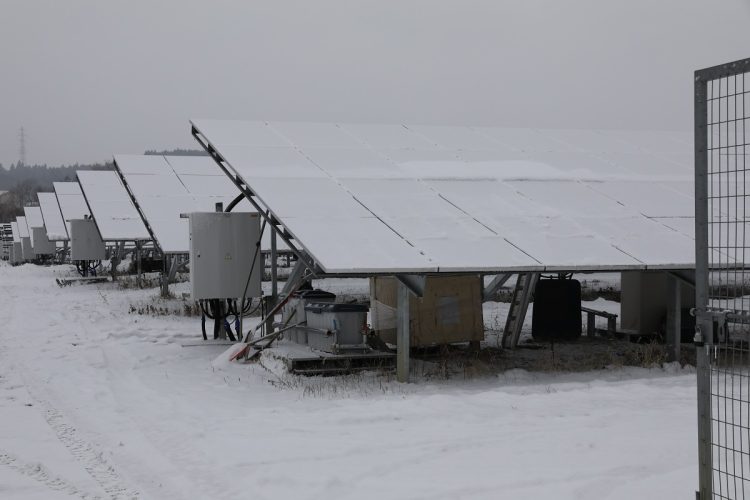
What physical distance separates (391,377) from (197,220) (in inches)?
→ 183

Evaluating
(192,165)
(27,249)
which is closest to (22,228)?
(27,249)

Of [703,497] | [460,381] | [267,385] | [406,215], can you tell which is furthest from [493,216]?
[703,497]

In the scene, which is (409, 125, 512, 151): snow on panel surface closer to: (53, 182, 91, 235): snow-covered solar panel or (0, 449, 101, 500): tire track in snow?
(0, 449, 101, 500): tire track in snow

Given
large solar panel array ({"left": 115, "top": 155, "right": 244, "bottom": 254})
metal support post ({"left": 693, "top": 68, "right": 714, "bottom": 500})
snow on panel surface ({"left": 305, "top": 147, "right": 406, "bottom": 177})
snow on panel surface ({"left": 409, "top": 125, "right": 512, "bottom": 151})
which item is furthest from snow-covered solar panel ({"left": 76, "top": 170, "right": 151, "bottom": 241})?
metal support post ({"left": 693, "top": 68, "right": 714, "bottom": 500})

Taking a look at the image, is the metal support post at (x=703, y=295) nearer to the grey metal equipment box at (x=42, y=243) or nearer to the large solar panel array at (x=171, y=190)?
the large solar panel array at (x=171, y=190)

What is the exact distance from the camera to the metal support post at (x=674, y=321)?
1161cm

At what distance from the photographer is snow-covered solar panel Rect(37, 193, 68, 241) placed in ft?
148

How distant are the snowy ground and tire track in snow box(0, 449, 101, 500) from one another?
17 millimetres

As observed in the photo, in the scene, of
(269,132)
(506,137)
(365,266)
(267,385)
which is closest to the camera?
(365,266)

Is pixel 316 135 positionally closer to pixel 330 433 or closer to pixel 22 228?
pixel 330 433

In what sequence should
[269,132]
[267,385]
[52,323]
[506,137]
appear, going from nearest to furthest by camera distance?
[267,385] < [269,132] < [506,137] < [52,323]

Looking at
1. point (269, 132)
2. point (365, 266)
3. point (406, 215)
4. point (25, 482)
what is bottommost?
point (25, 482)

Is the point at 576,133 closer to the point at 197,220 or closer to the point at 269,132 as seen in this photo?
the point at 269,132

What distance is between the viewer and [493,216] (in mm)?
11812
